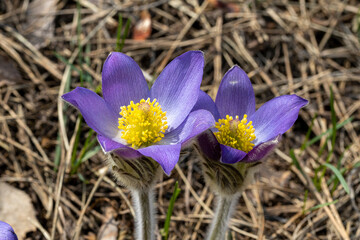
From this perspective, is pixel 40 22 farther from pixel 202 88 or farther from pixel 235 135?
pixel 235 135

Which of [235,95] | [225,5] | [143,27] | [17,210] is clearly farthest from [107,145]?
[225,5]

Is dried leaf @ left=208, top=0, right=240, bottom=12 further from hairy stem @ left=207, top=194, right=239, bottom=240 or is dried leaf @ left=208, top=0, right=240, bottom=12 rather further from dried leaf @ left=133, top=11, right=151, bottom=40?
hairy stem @ left=207, top=194, right=239, bottom=240

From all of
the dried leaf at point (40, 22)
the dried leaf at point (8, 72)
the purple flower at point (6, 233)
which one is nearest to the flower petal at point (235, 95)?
the purple flower at point (6, 233)

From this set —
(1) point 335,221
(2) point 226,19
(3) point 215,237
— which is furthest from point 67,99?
(2) point 226,19

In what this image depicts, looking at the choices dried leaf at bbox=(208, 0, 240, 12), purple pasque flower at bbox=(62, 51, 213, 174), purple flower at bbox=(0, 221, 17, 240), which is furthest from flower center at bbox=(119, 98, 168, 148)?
dried leaf at bbox=(208, 0, 240, 12)

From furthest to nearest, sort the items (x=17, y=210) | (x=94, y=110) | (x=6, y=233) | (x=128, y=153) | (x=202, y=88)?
(x=202, y=88) < (x=17, y=210) < (x=94, y=110) < (x=128, y=153) < (x=6, y=233)

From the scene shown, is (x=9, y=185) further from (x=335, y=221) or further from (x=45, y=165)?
(x=335, y=221)

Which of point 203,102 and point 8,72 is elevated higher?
point 8,72
